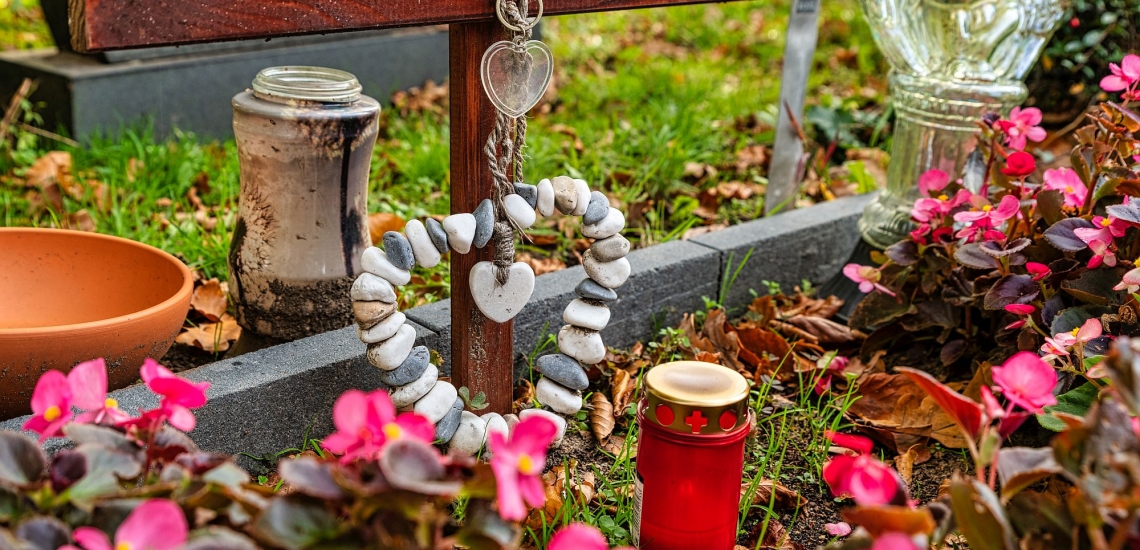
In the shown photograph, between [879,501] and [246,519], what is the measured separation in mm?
644

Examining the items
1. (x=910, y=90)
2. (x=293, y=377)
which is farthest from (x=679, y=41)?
(x=293, y=377)

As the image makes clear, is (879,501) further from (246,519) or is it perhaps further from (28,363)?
(28,363)

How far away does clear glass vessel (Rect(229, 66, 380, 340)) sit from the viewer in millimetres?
1822

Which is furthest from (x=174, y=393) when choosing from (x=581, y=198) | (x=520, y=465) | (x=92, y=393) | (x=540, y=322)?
(x=540, y=322)

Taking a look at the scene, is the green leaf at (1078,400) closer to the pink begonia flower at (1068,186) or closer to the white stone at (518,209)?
the pink begonia flower at (1068,186)

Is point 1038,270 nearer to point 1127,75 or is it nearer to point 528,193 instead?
point 1127,75

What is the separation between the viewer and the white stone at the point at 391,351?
5.18ft

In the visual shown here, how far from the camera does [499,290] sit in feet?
5.46

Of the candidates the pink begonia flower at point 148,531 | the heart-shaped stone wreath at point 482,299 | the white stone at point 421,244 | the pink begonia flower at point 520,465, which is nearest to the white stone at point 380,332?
the heart-shaped stone wreath at point 482,299

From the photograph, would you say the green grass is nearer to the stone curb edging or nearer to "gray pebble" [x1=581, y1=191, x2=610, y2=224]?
the stone curb edging

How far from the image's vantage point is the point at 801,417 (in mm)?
2033

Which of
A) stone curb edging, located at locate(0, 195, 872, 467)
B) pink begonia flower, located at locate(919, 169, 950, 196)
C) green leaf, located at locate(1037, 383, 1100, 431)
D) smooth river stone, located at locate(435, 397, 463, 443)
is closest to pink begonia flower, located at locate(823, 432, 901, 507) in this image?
green leaf, located at locate(1037, 383, 1100, 431)

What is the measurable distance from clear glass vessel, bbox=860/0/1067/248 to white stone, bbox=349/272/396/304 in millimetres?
1439

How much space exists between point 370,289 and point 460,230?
0.54 feet
